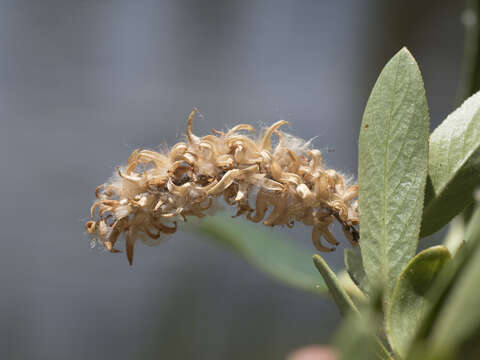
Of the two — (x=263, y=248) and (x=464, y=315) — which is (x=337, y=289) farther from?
(x=263, y=248)

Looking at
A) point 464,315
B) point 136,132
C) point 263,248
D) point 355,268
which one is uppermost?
point 464,315

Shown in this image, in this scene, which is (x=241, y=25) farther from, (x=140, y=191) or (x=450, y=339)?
(x=450, y=339)

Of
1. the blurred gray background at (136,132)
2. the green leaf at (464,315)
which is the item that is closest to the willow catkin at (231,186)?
the green leaf at (464,315)

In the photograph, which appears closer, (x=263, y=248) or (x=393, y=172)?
(x=393, y=172)

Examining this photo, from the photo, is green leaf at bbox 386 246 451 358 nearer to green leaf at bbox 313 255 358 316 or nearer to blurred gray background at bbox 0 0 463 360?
green leaf at bbox 313 255 358 316

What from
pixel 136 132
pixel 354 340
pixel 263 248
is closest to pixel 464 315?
pixel 354 340

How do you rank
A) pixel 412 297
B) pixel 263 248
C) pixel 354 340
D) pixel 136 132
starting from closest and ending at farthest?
1. pixel 354 340
2. pixel 412 297
3. pixel 263 248
4. pixel 136 132

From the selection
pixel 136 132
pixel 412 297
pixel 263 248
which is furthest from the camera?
pixel 136 132

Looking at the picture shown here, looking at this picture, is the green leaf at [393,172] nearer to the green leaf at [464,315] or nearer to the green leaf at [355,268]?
the green leaf at [355,268]
